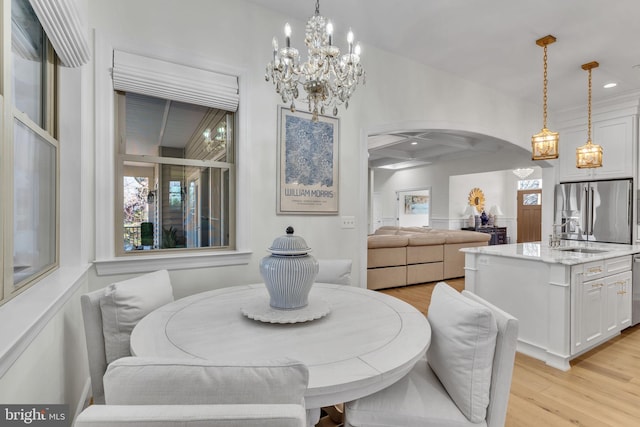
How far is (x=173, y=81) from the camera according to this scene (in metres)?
2.30

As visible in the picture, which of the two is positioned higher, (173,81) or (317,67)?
(173,81)

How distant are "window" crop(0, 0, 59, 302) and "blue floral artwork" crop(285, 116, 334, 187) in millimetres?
1564

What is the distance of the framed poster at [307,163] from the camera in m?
2.77

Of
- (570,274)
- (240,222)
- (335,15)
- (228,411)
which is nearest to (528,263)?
(570,274)

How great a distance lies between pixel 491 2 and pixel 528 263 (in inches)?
84.7

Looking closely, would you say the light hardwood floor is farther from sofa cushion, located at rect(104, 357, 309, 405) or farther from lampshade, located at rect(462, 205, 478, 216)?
lampshade, located at rect(462, 205, 478, 216)

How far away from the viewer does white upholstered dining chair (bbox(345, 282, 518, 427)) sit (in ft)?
3.92

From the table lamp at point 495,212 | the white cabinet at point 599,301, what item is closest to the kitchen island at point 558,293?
the white cabinet at point 599,301

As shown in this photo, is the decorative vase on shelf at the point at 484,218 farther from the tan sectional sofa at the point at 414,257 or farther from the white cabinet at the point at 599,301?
the white cabinet at the point at 599,301

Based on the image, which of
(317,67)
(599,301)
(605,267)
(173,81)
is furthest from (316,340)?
(605,267)

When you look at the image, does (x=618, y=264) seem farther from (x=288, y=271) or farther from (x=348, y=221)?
(x=288, y=271)

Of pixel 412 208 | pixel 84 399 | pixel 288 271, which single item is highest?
pixel 412 208

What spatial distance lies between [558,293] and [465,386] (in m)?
1.97

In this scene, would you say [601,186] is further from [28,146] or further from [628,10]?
[28,146]
